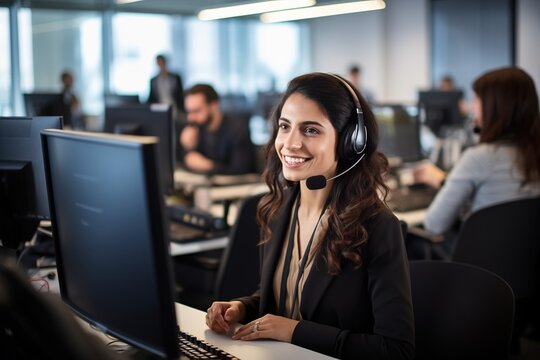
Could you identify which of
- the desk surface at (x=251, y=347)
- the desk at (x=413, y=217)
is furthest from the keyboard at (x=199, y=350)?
the desk at (x=413, y=217)

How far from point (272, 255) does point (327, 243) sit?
0.20m

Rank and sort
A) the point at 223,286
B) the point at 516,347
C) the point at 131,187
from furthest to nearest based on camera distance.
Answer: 1. the point at 516,347
2. the point at 223,286
3. the point at 131,187

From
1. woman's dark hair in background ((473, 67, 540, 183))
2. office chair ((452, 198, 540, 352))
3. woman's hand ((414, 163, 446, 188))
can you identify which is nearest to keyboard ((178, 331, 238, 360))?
office chair ((452, 198, 540, 352))

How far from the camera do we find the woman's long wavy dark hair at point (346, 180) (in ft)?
5.27

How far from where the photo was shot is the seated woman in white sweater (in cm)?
284

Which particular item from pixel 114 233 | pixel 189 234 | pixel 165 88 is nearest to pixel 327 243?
pixel 114 233

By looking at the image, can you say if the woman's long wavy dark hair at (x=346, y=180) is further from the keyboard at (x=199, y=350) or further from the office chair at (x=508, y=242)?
the office chair at (x=508, y=242)

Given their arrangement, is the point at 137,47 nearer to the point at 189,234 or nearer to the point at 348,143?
the point at 189,234

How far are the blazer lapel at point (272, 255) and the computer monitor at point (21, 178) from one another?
0.60m

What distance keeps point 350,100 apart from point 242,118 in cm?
336

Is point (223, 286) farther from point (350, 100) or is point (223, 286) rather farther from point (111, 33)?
point (111, 33)

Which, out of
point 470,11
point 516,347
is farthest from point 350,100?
point 470,11

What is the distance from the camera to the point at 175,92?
299 inches

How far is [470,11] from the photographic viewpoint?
31.2ft
